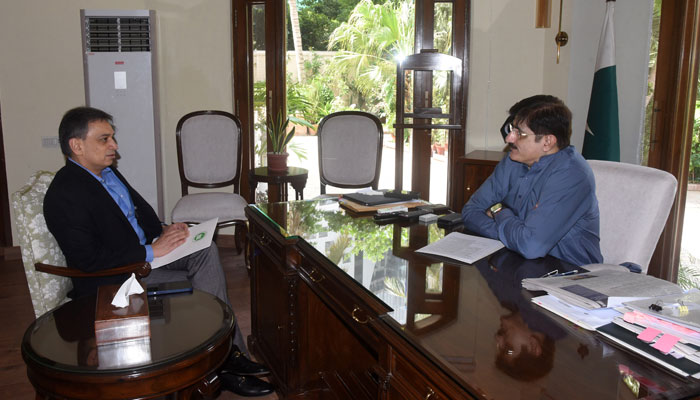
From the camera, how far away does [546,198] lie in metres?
1.79

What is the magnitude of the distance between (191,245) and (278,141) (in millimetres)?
2192

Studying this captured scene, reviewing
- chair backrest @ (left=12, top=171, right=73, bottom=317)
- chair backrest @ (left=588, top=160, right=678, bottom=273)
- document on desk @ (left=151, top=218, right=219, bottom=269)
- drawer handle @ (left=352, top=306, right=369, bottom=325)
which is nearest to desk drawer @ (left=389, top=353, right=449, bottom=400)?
drawer handle @ (left=352, top=306, right=369, bottom=325)

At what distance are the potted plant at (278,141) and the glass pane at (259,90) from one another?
0.28 ft

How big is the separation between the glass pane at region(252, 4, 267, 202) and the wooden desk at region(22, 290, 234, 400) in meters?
3.09

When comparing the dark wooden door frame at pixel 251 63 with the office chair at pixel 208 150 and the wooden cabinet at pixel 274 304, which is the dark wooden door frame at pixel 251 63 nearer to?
the office chair at pixel 208 150

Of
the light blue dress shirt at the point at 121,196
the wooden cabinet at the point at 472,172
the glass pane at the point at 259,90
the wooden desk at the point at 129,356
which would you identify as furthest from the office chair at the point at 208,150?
the wooden desk at the point at 129,356

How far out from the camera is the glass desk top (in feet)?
5.02

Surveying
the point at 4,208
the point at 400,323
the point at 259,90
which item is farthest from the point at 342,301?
the point at 4,208

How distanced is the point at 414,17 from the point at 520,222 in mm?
3066

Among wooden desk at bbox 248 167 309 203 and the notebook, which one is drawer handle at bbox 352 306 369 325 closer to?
the notebook

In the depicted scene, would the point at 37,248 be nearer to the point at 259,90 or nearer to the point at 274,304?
the point at 274,304

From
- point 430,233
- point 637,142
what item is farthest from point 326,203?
point 637,142

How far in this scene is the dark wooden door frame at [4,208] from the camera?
4395 millimetres

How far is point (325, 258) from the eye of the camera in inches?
69.8
